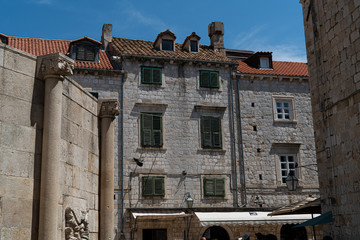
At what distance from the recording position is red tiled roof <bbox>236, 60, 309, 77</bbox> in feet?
89.5

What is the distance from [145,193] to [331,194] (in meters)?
12.4

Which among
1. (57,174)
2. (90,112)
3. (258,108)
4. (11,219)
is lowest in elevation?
(11,219)

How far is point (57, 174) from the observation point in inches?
262

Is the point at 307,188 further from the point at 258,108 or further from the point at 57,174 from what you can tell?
the point at 57,174

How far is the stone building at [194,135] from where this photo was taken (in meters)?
23.5

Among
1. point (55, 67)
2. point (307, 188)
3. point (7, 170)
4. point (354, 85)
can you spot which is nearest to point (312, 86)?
point (354, 85)

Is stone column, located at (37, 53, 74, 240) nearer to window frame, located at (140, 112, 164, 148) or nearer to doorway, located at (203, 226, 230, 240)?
window frame, located at (140, 112, 164, 148)

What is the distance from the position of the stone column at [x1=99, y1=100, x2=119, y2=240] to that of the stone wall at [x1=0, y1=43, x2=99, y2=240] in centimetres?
75

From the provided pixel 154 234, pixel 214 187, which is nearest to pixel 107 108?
pixel 154 234

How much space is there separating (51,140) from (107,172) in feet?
7.40

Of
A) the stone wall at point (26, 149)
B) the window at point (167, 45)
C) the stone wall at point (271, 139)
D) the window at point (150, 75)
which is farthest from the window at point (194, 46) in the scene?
the stone wall at point (26, 149)

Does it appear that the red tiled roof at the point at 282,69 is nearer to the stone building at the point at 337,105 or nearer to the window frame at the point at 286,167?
the window frame at the point at 286,167

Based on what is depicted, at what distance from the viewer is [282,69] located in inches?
1120

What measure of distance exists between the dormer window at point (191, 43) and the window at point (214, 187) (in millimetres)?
7736
